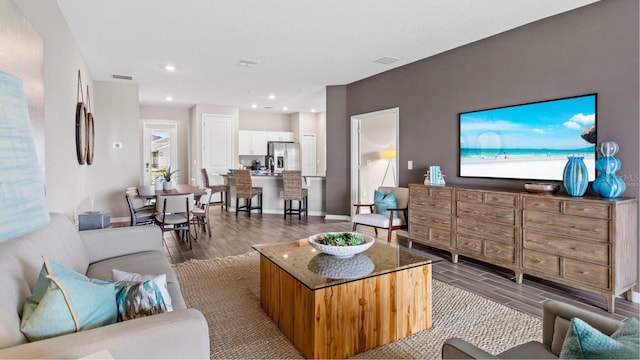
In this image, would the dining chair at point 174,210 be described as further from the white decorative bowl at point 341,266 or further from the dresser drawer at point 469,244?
the dresser drawer at point 469,244

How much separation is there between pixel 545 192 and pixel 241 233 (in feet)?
13.9

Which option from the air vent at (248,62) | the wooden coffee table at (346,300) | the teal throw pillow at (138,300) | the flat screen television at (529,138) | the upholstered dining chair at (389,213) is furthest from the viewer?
the air vent at (248,62)

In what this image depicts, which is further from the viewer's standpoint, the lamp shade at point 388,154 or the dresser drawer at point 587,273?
the lamp shade at point 388,154

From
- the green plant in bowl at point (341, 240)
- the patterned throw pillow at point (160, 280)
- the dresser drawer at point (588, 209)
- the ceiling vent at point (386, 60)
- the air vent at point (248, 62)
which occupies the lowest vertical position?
the patterned throw pillow at point (160, 280)

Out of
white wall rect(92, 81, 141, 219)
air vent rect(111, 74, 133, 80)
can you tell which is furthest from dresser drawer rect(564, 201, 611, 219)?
white wall rect(92, 81, 141, 219)

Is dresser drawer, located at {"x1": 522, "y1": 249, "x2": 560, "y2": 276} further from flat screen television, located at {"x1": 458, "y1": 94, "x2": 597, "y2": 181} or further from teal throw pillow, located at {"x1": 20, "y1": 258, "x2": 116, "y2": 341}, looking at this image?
teal throw pillow, located at {"x1": 20, "y1": 258, "x2": 116, "y2": 341}

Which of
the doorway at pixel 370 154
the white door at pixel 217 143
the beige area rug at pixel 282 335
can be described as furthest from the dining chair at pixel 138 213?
the white door at pixel 217 143

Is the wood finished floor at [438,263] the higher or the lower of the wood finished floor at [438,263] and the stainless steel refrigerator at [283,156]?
the lower

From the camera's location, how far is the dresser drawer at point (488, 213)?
3398mm

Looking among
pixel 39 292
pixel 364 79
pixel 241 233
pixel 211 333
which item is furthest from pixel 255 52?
pixel 39 292

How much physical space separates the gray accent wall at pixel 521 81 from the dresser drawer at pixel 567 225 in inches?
Answer: 21.5

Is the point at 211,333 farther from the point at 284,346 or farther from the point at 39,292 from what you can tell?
the point at 39,292

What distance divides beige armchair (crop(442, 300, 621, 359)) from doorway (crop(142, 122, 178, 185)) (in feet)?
32.7

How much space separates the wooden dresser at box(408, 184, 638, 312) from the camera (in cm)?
274
